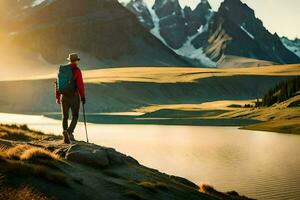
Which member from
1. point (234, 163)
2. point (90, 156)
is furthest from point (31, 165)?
point (234, 163)

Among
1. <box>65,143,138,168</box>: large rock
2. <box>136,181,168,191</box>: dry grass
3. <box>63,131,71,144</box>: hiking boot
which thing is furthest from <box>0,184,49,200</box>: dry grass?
<box>63,131,71,144</box>: hiking boot

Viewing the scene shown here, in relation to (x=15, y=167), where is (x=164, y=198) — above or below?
below

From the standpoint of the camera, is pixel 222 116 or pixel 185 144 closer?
pixel 185 144

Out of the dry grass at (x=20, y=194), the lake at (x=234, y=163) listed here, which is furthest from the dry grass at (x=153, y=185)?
the lake at (x=234, y=163)

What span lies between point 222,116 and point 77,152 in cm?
12808

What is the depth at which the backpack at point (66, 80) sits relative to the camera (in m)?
23.1

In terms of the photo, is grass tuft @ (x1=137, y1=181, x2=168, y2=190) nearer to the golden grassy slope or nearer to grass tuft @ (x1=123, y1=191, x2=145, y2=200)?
grass tuft @ (x1=123, y1=191, x2=145, y2=200)

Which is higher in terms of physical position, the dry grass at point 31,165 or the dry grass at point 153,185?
the dry grass at point 31,165

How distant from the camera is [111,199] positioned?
18.7 meters

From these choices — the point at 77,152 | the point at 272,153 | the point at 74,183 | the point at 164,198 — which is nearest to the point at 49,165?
the point at 74,183

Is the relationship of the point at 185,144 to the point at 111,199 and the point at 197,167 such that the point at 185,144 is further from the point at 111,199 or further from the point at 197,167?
the point at 111,199

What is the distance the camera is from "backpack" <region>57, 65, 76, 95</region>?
23.1 m

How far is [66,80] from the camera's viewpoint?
76.2 ft

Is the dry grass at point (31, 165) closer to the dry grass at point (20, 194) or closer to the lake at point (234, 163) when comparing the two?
the dry grass at point (20, 194)
